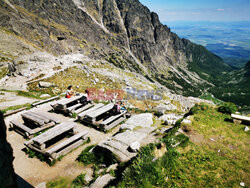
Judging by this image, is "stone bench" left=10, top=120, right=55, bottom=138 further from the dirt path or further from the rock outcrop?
the rock outcrop

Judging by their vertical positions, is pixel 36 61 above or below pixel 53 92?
above

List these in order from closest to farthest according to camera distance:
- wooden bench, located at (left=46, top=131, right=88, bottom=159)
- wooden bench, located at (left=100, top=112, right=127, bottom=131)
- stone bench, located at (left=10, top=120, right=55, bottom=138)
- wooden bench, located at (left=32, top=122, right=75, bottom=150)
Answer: wooden bench, located at (left=46, top=131, right=88, bottom=159)
wooden bench, located at (left=32, top=122, right=75, bottom=150)
stone bench, located at (left=10, top=120, right=55, bottom=138)
wooden bench, located at (left=100, top=112, right=127, bottom=131)

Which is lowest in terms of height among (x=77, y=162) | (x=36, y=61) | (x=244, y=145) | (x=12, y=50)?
(x=77, y=162)

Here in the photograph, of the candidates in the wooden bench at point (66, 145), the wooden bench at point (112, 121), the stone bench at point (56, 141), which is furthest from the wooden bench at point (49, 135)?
the wooden bench at point (112, 121)

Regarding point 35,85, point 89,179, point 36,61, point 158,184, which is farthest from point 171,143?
point 36,61

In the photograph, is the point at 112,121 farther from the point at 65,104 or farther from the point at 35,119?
the point at 35,119

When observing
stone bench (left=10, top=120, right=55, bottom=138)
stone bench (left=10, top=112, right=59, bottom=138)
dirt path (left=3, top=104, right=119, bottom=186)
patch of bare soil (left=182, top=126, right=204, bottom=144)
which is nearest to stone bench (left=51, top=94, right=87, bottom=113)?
stone bench (left=10, top=112, right=59, bottom=138)

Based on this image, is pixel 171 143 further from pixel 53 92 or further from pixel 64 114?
pixel 53 92

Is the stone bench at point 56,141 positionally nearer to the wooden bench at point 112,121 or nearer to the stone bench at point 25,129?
the stone bench at point 25,129

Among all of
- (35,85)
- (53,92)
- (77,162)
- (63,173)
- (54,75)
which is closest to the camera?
(63,173)
